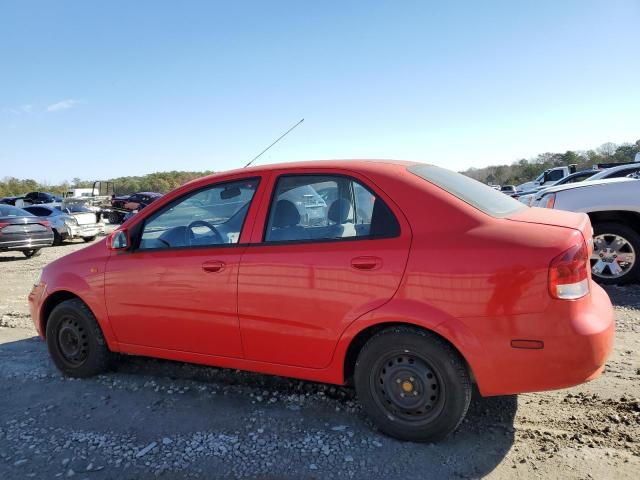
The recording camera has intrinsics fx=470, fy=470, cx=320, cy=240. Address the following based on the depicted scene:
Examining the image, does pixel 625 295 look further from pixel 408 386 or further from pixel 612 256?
pixel 408 386

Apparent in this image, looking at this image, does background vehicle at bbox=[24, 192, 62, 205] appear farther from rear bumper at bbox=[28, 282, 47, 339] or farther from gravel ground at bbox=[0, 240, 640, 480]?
gravel ground at bbox=[0, 240, 640, 480]

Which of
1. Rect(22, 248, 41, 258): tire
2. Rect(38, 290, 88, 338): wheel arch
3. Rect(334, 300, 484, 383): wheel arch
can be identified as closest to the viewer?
Rect(334, 300, 484, 383): wheel arch

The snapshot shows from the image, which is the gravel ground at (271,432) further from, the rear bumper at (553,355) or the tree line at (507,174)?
the tree line at (507,174)

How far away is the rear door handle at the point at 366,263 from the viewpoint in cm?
272

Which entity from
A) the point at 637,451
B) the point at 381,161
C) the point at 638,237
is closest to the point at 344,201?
the point at 381,161

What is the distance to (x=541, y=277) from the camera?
2.39m

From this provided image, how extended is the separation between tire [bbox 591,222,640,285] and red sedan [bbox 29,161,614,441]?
3.56 meters

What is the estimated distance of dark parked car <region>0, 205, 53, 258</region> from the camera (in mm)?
11883

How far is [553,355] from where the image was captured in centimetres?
243

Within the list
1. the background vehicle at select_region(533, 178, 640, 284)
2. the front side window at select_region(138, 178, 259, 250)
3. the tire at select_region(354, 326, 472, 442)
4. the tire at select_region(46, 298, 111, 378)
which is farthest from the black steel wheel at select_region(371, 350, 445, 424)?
the background vehicle at select_region(533, 178, 640, 284)

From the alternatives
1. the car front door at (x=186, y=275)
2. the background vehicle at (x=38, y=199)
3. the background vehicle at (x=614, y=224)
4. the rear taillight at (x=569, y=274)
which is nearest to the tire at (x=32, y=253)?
the car front door at (x=186, y=275)

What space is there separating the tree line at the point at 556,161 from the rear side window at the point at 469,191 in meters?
44.3

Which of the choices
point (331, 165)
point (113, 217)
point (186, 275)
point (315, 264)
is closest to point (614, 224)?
point (331, 165)

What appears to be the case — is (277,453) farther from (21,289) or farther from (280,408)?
(21,289)
